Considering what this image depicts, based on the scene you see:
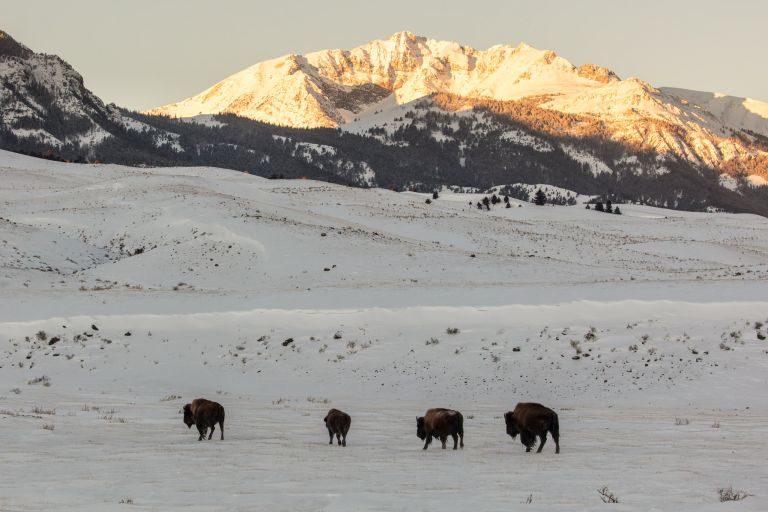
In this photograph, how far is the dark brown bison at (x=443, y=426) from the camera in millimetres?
14352

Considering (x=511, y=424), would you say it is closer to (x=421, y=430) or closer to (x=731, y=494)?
(x=421, y=430)

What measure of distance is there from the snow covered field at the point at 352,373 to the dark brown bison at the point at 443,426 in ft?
1.11

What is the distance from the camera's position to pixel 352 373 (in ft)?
90.4

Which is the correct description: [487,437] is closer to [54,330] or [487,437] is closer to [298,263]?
[54,330]

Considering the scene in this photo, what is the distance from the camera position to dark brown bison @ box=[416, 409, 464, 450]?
14352mm

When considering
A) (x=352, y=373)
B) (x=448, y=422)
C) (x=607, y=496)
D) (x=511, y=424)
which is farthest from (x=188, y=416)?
(x=352, y=373)

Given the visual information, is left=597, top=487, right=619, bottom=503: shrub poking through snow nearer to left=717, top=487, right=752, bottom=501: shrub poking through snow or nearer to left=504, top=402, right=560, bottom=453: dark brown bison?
left=717, top=487, right=752, bottom=501: shrub poking through snow

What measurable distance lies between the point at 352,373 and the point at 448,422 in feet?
44.3

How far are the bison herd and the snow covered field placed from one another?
40 cm

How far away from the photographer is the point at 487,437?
16.3m

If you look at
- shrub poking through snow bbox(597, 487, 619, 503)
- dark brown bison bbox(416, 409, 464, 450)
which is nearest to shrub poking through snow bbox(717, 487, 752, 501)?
shrub poking through snow bbox(597, 487, 619, 503)

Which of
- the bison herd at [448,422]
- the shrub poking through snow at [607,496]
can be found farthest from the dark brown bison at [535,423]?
the shrub poking through snow at [607,496]

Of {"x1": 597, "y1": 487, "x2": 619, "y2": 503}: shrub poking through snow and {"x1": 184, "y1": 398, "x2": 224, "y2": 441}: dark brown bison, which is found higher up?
{"x1": 597, "y1": 487, "x2": 619, "y2": 503}: shrub poking through snow

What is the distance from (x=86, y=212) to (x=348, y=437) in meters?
68.8
